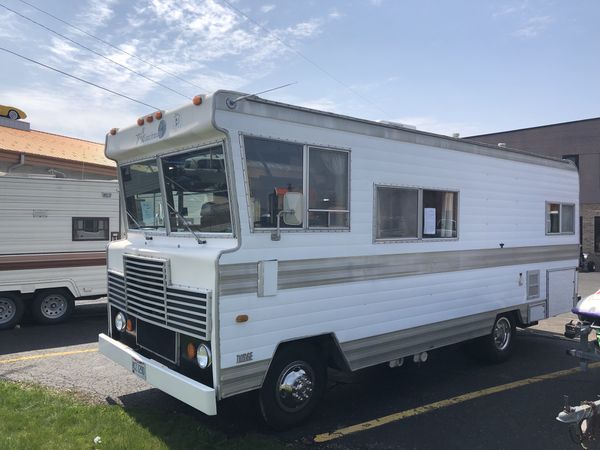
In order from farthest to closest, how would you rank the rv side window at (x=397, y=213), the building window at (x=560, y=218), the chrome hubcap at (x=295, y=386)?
the building window at (x=560, y=218), the rv side window at (x=397, y=213), the chrome hubcap at (x=295, y=386)

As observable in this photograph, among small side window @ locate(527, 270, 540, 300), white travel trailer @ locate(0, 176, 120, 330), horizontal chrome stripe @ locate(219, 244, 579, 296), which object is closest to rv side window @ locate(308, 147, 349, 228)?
horizontal chrome stripe @ locate(219, 244, 579, 296)

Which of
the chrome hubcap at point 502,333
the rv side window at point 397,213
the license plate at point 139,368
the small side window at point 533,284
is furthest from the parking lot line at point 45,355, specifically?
the small side window at point 533,284

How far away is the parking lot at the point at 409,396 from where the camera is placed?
4.59m

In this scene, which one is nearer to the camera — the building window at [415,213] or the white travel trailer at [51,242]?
the building window at [415,213]

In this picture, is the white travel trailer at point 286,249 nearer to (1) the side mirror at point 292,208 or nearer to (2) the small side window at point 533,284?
(1) the side mirror at point 292,208

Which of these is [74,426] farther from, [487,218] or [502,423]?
[487,218]

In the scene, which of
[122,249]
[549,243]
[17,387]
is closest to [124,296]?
[122,249]

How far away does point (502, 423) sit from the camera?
4.91 metres

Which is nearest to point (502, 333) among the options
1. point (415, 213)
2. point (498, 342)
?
point (498, 342)

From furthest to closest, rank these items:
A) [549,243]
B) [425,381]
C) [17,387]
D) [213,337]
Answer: [549,243] < [425,381] < [17,387] < [213,337]

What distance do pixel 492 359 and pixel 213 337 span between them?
4.58 meters

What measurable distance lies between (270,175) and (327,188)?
2.27 ft

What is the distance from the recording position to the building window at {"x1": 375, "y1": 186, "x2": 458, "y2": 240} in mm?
5375

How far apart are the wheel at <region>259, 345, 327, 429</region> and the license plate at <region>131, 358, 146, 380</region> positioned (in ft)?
3.65
